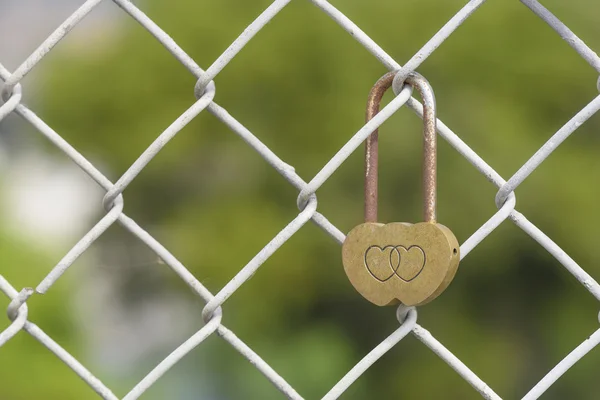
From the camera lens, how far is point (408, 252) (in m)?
0.50

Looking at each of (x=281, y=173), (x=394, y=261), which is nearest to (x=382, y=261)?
(x=394, y=261)

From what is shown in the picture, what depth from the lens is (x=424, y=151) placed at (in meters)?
0.52

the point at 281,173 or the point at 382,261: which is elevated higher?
the point at 281,173

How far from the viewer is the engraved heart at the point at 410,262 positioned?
49 cm

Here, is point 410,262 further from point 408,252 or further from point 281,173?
point 281,173

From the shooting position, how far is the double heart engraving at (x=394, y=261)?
1.62 feet

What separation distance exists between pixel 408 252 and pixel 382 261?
0.02 metres

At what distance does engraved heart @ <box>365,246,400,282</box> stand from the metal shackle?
28 mm

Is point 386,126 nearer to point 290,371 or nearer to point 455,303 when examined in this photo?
point 455,303

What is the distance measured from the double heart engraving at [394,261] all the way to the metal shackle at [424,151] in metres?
0.03

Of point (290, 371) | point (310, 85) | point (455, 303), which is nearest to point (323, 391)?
point (290, 371)

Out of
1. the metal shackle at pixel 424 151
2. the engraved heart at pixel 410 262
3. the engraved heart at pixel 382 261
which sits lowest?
the engraved heart at pixel 410 262

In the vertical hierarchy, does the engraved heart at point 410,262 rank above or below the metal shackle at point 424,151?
below

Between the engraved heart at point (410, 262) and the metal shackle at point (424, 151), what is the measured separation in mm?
27
